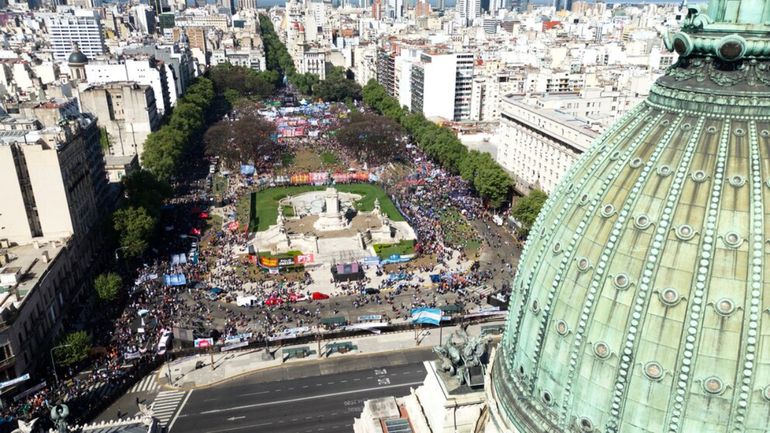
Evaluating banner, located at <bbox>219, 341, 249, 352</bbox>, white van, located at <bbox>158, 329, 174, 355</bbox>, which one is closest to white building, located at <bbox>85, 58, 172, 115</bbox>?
white van, located at <bbox>158, 329, 174, 355</bbox>

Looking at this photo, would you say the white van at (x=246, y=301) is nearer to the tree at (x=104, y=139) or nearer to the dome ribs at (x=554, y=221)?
the dome ribs at (x=554, y=221)

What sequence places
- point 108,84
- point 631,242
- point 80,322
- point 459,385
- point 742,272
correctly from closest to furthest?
point 742,272
point 631,242
point 459,385
point 80,322
point 108,84

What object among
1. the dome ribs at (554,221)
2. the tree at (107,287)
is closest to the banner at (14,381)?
the tree at (107,287)

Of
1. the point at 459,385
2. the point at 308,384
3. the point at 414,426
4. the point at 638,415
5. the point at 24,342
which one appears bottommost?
the point at 308,384

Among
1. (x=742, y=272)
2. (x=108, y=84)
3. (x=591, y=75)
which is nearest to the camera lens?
(x=742, y=272)

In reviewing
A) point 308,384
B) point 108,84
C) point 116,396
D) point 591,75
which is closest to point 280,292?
point 308,384

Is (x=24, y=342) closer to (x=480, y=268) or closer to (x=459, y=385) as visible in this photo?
(x=459, y=385)

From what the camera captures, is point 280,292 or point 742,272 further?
point 280,292
